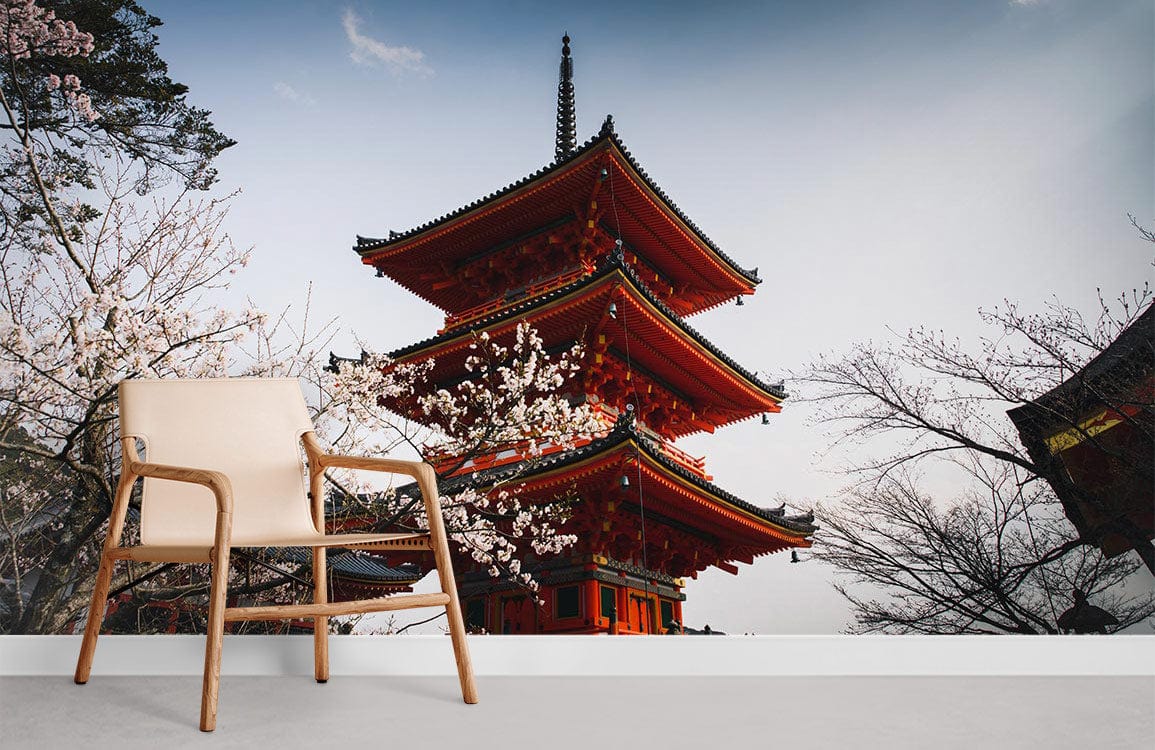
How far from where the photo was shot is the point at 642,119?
13.7 ft

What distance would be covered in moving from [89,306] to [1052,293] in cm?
402

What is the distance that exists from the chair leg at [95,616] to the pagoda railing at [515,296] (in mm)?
3305

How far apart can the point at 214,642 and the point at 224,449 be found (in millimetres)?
566

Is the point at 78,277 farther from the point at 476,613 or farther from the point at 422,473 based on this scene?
the point at 476,613

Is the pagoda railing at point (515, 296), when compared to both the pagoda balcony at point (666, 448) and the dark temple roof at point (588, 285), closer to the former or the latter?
the dark temple roof at point (588, 285)

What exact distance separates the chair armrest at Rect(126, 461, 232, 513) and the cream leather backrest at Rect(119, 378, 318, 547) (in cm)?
19

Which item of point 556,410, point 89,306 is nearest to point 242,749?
point 89,306

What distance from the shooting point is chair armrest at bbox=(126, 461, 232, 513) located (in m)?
1.25

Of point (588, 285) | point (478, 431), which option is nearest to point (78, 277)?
point (478, 431)

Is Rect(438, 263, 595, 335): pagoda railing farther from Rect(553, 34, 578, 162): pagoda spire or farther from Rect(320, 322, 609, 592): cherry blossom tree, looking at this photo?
Rect(553, 34, 578, 162): pagoda spire

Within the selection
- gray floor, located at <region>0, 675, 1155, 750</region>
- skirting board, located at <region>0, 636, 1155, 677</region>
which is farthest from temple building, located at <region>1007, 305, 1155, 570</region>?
gray floor, located at <region>0, 675, 1155, 750</region>

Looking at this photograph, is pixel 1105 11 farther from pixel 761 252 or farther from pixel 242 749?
pixel 242 749

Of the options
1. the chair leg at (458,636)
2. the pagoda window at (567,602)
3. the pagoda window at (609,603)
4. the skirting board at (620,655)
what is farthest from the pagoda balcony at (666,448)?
the chair leg at (458,636)

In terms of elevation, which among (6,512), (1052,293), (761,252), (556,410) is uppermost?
(761,252)
